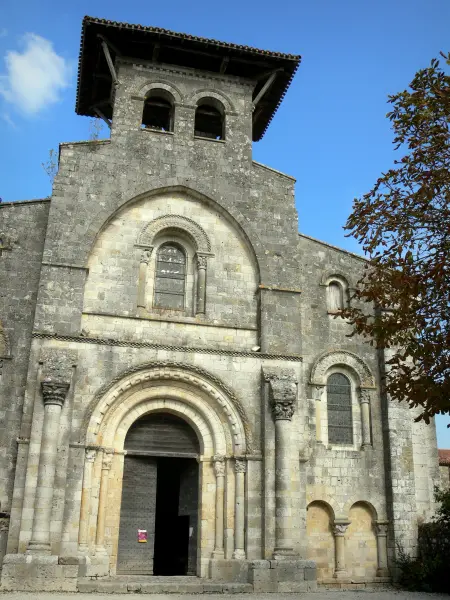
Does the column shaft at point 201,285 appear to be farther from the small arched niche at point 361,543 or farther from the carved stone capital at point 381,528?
the carved stone capital at point 381,528

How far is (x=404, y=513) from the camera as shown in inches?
644

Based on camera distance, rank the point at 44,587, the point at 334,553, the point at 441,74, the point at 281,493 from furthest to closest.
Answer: the point at 334,553 < the point at 281,493 < the point at 44,587 < the point at 441,74

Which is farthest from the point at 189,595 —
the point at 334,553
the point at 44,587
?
the point at 334,553

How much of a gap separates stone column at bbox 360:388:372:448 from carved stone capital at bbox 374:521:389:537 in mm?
1849

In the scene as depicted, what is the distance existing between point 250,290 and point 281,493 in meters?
4.92

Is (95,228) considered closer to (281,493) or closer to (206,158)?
(206,158)

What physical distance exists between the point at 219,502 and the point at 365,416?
447 centimetres

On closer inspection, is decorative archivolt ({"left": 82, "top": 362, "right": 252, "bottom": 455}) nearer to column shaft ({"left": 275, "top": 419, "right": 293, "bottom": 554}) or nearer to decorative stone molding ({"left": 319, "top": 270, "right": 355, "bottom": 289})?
column shaft ({"left": 275, "top": 419, "right": 293, "bottom": 554})

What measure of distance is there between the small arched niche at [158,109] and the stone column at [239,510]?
29.1ft

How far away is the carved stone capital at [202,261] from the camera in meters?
16.7

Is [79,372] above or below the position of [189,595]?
above

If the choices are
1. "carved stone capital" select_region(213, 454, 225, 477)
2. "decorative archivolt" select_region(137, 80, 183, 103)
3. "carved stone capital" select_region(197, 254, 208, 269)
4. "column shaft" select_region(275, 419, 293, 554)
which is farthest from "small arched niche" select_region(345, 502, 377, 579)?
"decorative archivolt" select_region(137, 80, 183, 103)

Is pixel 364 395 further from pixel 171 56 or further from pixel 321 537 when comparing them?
pixel 171 56

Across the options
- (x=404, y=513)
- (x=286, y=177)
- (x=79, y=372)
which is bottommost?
(x=404, y=513)
